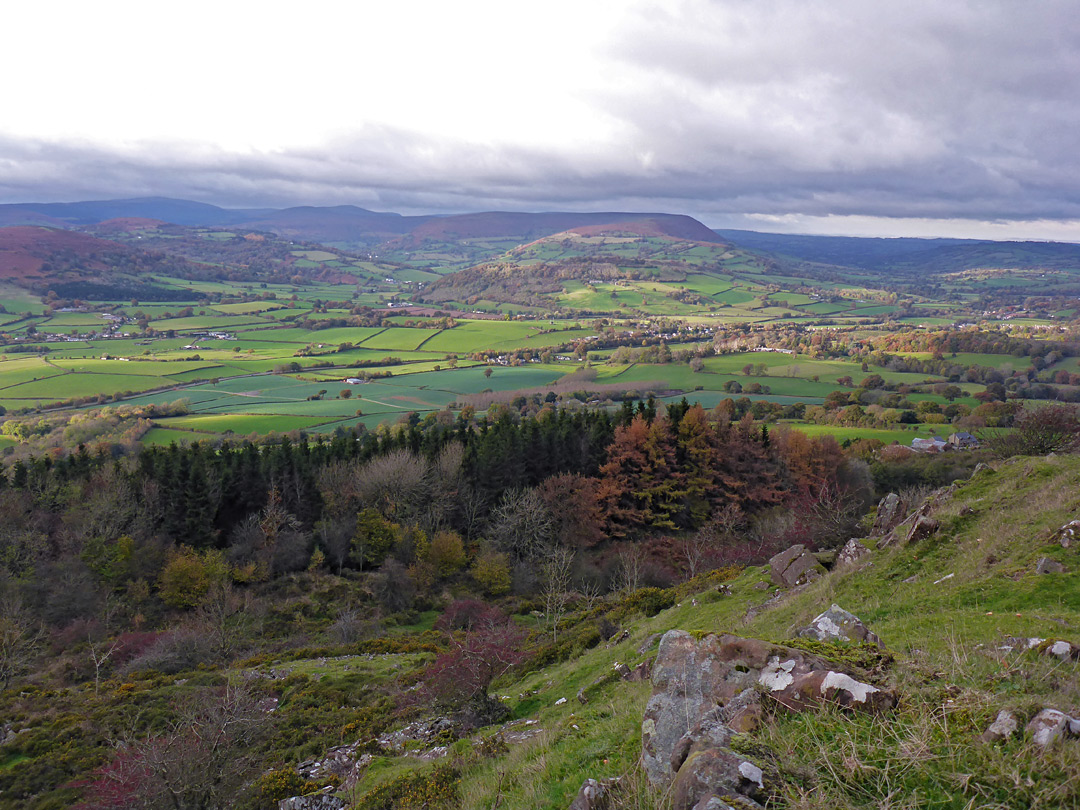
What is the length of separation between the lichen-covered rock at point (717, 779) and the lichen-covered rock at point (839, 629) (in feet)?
15.4

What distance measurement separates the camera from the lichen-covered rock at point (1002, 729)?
5488mm

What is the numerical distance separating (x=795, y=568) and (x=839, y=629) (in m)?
13.3

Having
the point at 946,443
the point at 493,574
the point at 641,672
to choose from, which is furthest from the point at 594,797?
the point at 946,443

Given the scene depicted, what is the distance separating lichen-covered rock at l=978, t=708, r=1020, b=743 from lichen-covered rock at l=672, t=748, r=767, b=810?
2251 millimetres

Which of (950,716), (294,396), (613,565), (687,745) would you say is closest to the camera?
(950,716)

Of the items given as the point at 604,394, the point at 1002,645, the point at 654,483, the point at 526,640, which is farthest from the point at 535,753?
the point at 604,394

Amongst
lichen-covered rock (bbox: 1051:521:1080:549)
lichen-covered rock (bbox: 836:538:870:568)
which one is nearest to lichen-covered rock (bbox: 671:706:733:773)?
lichen-covered rock (bbox: 1051:521:1080:549)

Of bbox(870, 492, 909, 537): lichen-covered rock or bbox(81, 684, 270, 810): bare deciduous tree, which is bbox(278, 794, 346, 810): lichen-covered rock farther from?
bbox(870, 492, 909, 537): lichen-covered rock

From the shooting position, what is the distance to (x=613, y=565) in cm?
4319

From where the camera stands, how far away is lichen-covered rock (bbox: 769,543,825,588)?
2142 cm

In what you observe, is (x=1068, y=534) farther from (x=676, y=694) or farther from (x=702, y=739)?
(x=702, y=739)

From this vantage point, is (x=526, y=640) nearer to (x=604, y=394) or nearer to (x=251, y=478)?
(x=251, y=478)

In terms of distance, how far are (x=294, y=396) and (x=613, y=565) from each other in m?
73.1

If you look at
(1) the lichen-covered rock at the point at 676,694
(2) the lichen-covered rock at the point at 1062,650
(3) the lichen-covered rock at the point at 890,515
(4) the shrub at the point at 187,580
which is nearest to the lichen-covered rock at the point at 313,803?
(1) the lichen-covered rock at the point at 676,694
